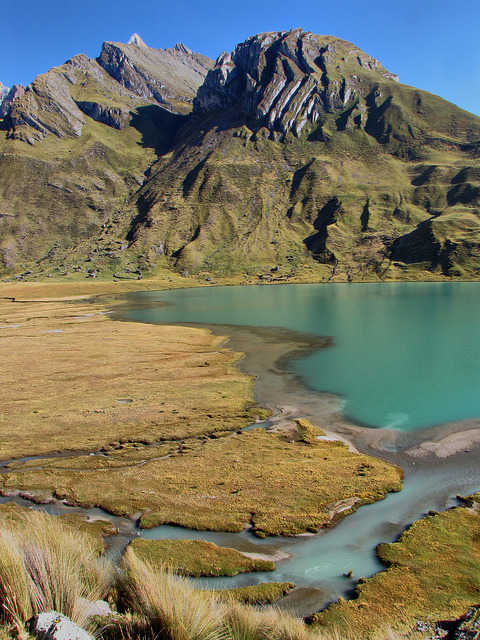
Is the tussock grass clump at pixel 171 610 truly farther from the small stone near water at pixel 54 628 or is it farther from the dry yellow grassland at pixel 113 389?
the dry yellow grassland at pixel 113 389

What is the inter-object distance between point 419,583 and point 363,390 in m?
26.7

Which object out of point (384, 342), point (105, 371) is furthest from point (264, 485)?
point (384, 342)

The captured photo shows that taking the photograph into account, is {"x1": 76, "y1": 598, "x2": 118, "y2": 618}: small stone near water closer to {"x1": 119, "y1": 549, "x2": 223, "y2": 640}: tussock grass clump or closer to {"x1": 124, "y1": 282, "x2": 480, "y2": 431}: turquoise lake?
{"x1": 119, "y1": 549, "x2": 223, "y2": 640}: tussock grass clump

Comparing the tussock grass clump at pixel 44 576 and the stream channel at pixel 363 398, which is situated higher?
the tussock grass clump at pixel 44 576

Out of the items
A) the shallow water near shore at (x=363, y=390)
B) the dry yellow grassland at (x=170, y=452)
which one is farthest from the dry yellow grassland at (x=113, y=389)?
the shallow water near shore at (x=363, y=390)

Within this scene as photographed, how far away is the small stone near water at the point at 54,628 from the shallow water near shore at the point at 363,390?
32.8 feet

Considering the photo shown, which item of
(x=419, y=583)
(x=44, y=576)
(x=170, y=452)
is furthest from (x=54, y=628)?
(x=170, y=452)

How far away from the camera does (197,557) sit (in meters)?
16.4

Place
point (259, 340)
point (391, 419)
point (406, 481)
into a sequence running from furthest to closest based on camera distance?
1. point (259, 340)
2. point (391, 419)
3. point (406, 481)

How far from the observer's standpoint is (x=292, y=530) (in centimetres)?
1833

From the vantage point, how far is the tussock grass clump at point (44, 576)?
6414 mm

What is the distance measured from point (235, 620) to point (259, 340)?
6130 cm

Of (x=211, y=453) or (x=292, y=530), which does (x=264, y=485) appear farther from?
(x=211, y=453)

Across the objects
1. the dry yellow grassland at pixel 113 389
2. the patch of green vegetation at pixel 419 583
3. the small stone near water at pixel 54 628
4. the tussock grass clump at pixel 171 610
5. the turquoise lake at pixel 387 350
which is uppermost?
the small stone near water at pixel 54 628
